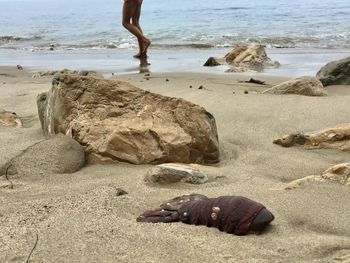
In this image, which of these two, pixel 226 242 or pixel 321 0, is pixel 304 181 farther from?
pixel 321 0

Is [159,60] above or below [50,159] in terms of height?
below

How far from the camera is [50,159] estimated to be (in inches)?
118

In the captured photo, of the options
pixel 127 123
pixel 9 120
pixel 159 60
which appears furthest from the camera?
pixel 159 60

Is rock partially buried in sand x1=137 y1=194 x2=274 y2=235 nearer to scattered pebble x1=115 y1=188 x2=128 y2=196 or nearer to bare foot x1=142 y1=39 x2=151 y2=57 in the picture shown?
scattered pebble x1=115 y1=188 x2=128 y2=196

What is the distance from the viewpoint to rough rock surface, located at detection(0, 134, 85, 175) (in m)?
2.91

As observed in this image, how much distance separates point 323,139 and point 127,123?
1.36 meters

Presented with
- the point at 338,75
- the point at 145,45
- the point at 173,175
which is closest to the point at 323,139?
the point at 173,175

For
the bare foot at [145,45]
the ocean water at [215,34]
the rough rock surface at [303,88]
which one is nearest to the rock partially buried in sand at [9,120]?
the rough rock surface at [303,88]

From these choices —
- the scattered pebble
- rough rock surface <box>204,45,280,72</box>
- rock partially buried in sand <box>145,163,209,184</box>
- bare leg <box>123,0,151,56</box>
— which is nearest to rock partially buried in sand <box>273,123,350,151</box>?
rock partially buried in sand <box>145,163,209,184</box>

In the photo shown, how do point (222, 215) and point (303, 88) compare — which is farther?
point (303, 88)

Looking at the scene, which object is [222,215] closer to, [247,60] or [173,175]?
[173,175]

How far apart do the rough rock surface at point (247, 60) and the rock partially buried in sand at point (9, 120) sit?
4.12m

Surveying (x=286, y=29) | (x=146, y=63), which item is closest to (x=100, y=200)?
(x=146, y=63)

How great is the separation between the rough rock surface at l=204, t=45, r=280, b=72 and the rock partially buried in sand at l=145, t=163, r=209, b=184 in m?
5.03
